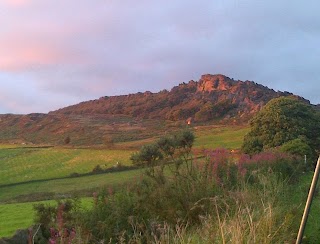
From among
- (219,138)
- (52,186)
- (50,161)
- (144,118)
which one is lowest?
(52,186)

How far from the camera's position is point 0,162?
79562 mm

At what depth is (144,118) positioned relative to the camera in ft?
585

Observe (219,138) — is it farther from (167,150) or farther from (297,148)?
(167,150)

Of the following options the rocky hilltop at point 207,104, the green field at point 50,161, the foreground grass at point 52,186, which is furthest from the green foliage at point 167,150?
the rocky hilltop at point 207,104

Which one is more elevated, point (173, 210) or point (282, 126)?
point (282, 126)

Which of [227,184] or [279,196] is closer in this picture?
[279,196]

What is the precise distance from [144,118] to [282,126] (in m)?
126

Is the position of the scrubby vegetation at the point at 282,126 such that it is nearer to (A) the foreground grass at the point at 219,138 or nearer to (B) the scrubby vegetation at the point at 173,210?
(A) the foreground grass at the point at 219,138

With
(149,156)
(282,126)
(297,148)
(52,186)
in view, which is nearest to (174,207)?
(149,156)

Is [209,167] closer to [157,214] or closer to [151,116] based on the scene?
[157,214]

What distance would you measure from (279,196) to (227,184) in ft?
5.67

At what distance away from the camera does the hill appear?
133 meters

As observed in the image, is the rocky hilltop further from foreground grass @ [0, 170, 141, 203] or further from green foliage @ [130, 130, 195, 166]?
green foliage @ [130, 130, 195, 166]

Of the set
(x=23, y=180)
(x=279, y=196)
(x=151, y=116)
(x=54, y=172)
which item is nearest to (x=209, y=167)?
(x=279, y=196)
